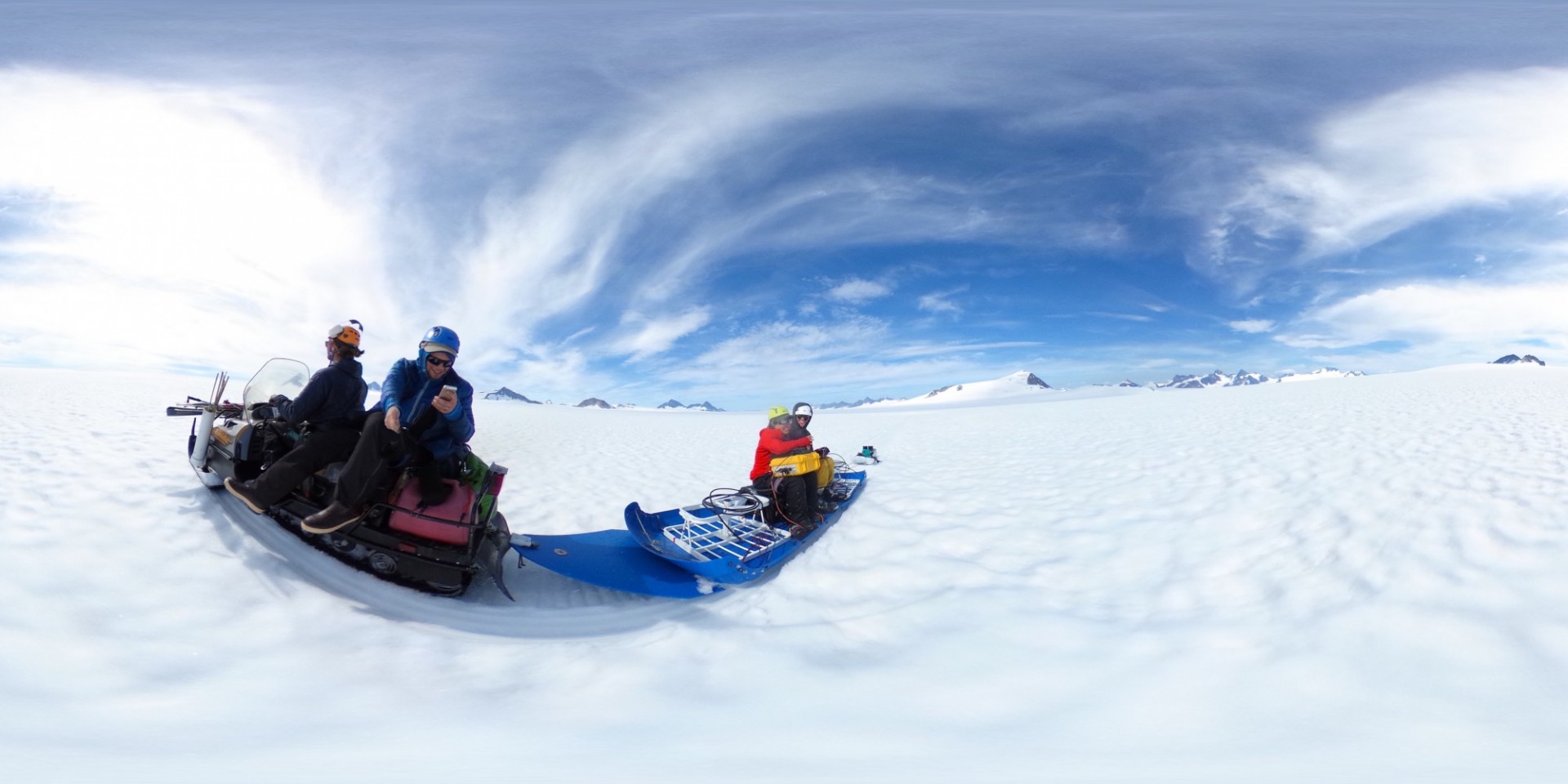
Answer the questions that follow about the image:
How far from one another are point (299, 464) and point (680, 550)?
3.67 metres

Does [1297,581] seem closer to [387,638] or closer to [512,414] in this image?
[387,638]

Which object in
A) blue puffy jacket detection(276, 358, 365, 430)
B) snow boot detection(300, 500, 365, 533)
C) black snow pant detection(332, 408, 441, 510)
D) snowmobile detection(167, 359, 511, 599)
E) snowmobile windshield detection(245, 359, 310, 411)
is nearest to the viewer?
snow boot detection(300, 500, 365, 533)

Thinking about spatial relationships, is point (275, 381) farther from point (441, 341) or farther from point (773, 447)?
point (773, 447)

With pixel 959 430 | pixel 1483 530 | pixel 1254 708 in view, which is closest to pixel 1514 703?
pixel 1254 708

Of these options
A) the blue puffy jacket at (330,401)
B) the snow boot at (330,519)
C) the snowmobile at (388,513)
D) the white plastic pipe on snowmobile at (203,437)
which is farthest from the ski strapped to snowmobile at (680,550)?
the white plastic pipe on snowmobile at (203,437)

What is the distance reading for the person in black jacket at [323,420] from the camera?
14.7ft

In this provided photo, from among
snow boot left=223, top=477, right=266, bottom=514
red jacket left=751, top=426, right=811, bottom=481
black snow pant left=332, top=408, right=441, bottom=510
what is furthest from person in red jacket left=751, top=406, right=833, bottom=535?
snow boot left=223, top=477, right=266, bottom=514

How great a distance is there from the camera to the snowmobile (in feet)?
15.1

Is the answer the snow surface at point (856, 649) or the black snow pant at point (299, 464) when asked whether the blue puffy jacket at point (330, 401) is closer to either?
the black snow pant at point (299, 464)

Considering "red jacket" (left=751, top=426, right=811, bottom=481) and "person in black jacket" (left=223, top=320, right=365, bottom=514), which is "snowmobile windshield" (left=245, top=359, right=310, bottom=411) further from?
"red jacket" (left=751, top=426, right=811, bottom=481)

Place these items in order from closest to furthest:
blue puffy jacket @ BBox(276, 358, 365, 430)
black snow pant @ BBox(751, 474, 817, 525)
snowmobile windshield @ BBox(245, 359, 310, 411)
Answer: blue puffy jacket @ BBox(276, 358, 365, 430) < snowmobile windshield @ BBox(245, 359, 310, 411) < black snow pant @ BBox(751, 474, 817, 525)

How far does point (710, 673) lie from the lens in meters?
3.62

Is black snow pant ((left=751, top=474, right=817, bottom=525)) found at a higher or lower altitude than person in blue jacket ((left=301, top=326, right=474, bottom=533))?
lower

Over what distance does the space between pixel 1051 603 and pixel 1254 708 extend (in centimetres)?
179
